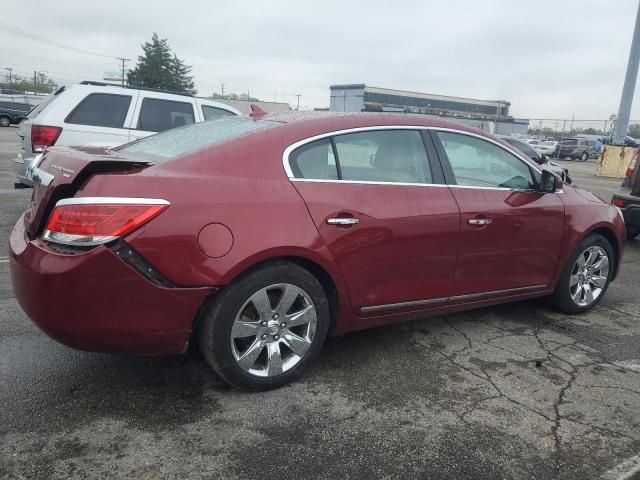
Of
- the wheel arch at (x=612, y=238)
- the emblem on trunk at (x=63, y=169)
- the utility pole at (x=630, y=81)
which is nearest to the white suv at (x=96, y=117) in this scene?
the emblem on trunk at (x=63, y=169)

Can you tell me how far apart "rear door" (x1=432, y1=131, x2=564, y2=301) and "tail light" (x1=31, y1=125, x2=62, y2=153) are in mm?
5152

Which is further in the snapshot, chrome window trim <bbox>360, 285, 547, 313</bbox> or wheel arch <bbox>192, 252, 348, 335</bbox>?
chrome window trim <bbox>360, 285, 547, 313</bbox>

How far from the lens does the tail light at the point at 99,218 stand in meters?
2.49

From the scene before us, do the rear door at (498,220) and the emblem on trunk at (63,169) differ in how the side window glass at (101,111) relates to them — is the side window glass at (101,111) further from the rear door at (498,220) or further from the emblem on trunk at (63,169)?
the rear door at (498,220)

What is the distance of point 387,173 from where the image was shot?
3.42m

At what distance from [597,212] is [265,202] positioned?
312 centimetres

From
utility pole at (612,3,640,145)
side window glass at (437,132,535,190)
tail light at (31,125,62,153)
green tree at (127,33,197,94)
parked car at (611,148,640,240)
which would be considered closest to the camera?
side window glass at (437,132,535,190)

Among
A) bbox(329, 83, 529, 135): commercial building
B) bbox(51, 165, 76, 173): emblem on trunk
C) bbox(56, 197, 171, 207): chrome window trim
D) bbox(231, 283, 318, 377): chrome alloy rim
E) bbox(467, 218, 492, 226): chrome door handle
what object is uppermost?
bbox(329, 83, 529, 135): commercial building

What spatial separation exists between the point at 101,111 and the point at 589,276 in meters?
6.14

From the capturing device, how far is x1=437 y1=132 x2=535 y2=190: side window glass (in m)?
3.76

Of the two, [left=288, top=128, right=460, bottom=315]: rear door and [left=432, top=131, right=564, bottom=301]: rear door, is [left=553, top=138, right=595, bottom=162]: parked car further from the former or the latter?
[left=288, top=128, right=460, bottom=315]: rear door

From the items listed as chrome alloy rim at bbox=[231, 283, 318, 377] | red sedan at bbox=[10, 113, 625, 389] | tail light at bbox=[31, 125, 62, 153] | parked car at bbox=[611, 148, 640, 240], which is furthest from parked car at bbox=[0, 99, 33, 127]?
chrome alloy rim at bbox=[231, 283, 318, 377]

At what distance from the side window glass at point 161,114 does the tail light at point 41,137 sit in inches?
44.8

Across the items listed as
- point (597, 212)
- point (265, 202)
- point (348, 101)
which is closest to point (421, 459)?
point (265, 202)
